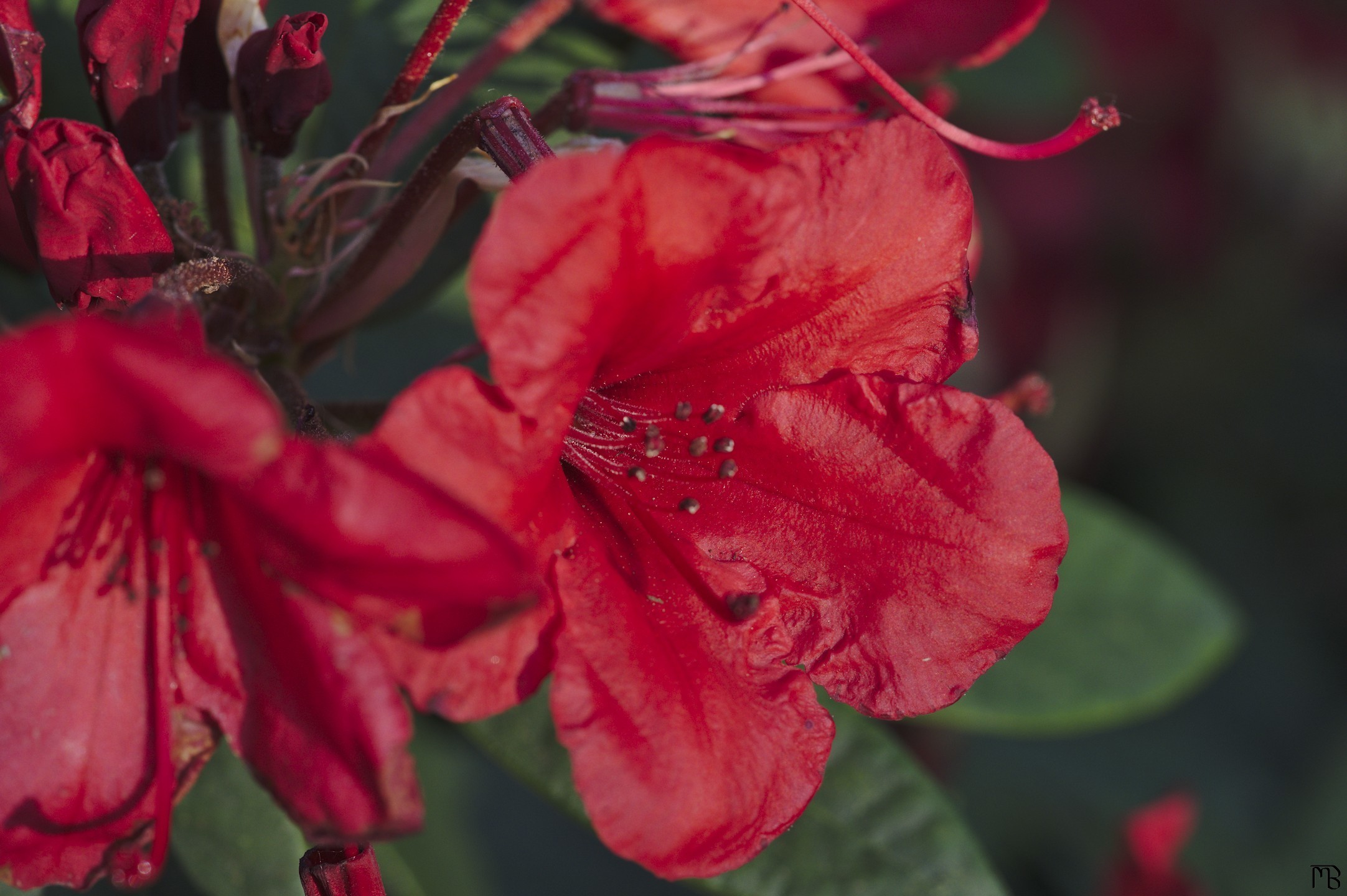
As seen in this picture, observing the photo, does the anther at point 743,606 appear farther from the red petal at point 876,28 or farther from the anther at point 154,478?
the red petal at point 876,28

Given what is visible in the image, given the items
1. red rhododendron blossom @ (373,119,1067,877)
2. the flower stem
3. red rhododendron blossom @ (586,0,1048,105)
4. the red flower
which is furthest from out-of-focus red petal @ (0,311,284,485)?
the red flower

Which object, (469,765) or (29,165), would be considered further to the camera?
(469,765)

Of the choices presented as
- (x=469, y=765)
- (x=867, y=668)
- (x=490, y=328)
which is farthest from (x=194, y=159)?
(x=469, y=765)

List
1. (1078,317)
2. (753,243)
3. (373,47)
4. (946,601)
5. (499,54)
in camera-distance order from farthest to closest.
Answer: (1078,317) → (373,47) → (499,54) → (946,601) → (753,243)

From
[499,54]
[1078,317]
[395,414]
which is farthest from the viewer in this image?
[1078,317]

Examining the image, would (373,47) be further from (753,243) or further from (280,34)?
(753,243)

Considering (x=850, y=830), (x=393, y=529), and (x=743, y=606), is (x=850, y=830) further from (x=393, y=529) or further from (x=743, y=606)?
(x=393, y=529)

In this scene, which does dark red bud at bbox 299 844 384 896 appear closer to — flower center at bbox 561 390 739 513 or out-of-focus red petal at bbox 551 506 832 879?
out-of-focus red petal at bbox 551 506 832 879
